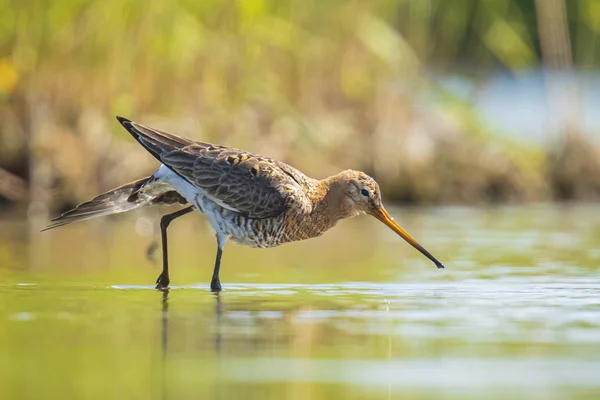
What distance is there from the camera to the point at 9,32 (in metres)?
14.5

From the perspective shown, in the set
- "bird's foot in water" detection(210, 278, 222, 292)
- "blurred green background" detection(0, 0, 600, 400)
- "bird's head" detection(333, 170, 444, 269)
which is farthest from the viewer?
"bird's head" detection(333, 170, 444, 269)

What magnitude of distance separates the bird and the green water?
0.40 meters

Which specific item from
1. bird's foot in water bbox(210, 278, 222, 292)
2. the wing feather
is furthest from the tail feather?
bird's foot in water bbox(210, 278, 222, 292)

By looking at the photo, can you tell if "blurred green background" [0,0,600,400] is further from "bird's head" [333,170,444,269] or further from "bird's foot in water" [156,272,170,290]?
"bird's head" [333,170,444,269]

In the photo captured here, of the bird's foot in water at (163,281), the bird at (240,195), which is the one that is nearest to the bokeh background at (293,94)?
the bird at (240,195)

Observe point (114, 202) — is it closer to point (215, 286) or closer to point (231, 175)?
point (231, 175)

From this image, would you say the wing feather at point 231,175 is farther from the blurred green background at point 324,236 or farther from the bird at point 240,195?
the blurred green background at point 324,236

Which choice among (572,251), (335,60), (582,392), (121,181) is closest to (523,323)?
(582,392)

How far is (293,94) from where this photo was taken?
17016 millimetres

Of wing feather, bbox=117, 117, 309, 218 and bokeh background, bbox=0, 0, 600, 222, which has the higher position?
bokeh background, bbox=0, 0, 600, 222

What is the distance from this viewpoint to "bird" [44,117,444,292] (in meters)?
9.63

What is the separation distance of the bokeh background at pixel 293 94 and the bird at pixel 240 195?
4662 mm

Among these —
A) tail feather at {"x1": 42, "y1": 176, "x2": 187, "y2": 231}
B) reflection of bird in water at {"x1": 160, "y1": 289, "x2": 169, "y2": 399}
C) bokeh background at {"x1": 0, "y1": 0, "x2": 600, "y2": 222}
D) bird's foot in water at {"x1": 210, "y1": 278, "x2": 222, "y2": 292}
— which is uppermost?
bokeh background at {"x1": 0, "y1": 0, "x2": 600, "y2": 222}

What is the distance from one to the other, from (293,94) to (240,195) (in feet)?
24.7
